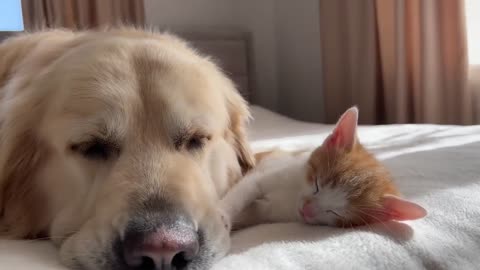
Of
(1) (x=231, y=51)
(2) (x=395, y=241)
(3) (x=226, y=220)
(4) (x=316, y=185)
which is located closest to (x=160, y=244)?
(3) (x=226, y=220)

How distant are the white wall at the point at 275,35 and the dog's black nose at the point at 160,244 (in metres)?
3.56

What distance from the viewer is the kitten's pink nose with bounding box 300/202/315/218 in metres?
1.25

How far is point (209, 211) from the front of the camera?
1163 mm

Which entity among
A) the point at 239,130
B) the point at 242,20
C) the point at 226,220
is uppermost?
the point at 242,20

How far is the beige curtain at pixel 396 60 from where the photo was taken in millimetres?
3477

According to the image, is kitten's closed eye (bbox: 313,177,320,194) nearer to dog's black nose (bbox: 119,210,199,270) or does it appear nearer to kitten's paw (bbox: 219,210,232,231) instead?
kitten's paw (bbox: 219,210,232,231)

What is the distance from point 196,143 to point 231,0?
3.76m

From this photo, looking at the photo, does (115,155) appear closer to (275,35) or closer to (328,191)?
(328,191)

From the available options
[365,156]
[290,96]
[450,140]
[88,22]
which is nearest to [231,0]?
[290,96]

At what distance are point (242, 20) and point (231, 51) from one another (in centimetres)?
57

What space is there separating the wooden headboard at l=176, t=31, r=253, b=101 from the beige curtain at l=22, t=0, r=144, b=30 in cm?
48

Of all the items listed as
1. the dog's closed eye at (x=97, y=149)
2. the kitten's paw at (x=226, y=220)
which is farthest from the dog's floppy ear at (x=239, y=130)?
the dog's closed eye at (x=97, y=149)

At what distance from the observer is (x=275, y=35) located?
516 cm

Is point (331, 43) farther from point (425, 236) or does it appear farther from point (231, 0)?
point (425, 236)
